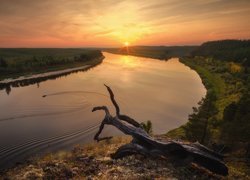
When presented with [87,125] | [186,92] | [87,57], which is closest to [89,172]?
[87,125]

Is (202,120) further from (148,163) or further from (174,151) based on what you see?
(148,163)

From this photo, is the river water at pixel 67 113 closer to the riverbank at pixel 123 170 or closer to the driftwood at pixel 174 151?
the riverbank at pixel 123 170

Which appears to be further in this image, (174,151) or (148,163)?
(148,163)

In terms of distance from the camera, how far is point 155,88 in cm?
6450

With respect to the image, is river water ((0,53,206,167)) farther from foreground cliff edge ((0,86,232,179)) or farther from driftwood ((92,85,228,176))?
driftwood ((92,85,228,176))

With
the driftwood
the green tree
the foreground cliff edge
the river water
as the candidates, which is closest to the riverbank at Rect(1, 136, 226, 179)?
the foreground cliff edge

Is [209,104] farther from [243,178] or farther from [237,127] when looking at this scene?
[243,178]

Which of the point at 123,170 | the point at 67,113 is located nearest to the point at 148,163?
the point at 123,170

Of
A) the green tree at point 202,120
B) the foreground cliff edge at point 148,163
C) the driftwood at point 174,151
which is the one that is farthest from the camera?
the green tree at point 202,120

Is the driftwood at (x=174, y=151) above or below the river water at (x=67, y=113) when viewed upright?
→ above

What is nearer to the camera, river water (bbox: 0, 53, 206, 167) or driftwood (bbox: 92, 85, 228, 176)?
driftwood (bbox: 92, 85, 228, 176)

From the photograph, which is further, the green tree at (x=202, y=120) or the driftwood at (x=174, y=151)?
the green tree at (x=202, y=120)

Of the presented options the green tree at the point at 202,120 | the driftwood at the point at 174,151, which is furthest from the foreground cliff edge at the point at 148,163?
the green tree at the point at 202,120

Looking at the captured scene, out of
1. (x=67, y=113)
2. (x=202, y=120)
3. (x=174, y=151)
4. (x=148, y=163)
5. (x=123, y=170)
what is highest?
(x=174, y=151)
